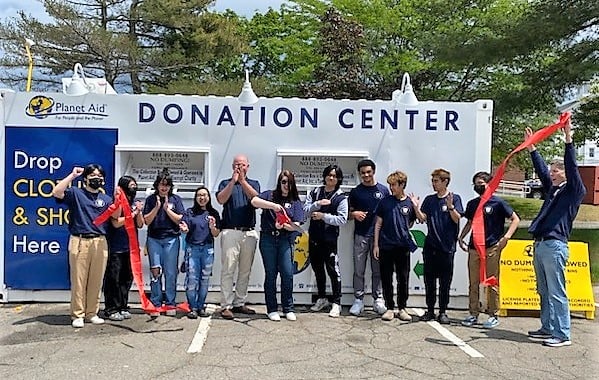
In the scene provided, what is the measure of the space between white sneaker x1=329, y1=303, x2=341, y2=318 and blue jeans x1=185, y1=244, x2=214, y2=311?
57.1 inches

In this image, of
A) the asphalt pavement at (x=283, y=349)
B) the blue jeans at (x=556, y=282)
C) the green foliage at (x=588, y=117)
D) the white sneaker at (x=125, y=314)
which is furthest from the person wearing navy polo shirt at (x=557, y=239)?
the green foliage at (x=588, y=117)

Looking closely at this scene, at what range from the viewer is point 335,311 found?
7.54 m

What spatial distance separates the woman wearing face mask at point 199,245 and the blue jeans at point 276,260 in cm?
58

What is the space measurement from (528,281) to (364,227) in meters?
2.10

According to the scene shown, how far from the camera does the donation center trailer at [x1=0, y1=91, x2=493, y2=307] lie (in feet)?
25.8

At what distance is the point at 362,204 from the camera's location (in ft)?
25.1

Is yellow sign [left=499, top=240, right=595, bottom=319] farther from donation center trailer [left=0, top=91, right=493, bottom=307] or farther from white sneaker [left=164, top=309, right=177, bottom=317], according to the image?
white sneaker [left=164, top=309, right=177, bottom=317]

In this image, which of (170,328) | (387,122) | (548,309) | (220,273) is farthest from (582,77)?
(170,328)

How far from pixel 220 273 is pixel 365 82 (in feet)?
60.3

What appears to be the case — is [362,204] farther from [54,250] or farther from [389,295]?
[54,250]

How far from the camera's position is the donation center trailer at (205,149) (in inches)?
310

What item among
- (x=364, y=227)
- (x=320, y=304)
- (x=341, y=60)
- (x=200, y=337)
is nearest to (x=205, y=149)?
(x=364, y=227)

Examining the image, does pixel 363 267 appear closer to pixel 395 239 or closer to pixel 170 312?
pixel 395 239

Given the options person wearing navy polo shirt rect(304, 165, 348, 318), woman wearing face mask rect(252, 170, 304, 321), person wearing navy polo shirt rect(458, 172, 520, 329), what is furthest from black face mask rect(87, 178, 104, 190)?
person wearing navy polo shirt rect(458, 172, 520, 329)
